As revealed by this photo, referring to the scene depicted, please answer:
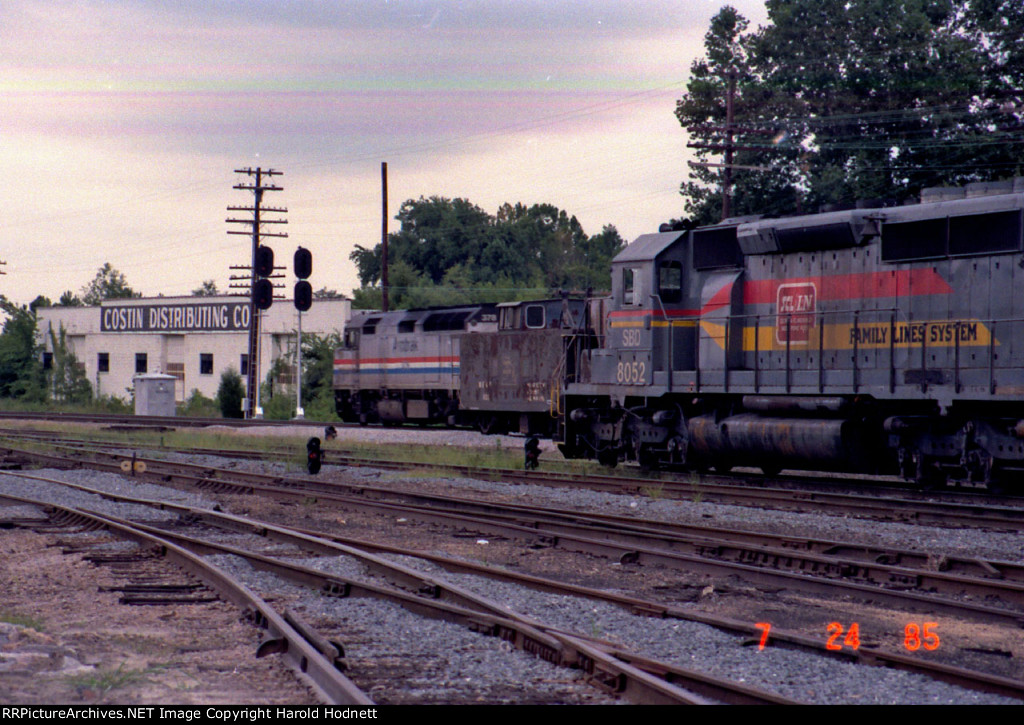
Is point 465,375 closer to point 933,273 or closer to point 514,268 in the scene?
point 933,273

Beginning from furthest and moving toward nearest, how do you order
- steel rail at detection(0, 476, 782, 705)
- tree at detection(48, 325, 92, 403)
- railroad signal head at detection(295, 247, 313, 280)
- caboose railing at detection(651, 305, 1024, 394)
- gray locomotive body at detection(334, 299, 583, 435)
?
tree at detection(48, 325, 92, 403)
railroad signal head at detection(295, 247, 313, 280)
gray locomotive body at detection(334, 299, 583, 435)
caboose railing at detection(651, 305, 1024, 394)
steel rail at detection(0, 476, 782, 705)

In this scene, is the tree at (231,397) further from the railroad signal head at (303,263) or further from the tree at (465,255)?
the tree at (465,255)

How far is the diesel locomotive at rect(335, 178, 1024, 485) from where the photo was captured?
1349 cm

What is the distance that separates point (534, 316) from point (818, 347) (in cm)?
1102

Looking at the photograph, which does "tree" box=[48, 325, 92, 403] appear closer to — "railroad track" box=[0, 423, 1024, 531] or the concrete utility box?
the concrete utility box

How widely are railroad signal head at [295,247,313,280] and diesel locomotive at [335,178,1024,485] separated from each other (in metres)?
8.33

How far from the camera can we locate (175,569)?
9.53 meters

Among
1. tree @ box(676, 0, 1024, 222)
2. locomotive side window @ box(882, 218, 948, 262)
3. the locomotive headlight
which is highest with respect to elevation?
tree @ box(676, 0, 1024, 222)

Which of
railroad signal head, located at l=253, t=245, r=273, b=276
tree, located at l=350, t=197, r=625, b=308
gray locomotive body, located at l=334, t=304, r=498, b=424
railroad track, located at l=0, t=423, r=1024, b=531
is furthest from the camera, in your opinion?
tree, located at l=350, t=197, r=625, b=308

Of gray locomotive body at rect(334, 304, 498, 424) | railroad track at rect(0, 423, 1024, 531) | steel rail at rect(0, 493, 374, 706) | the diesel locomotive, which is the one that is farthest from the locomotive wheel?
steel rail at rect(0, 493, 374, 706)

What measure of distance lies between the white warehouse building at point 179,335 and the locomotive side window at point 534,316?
25.1 m

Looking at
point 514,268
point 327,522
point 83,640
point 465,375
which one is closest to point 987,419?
point 327,522

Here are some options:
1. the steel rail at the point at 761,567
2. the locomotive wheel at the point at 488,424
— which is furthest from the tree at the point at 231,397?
the steel rail at the point at 761,567

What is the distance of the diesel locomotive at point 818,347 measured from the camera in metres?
13.5
